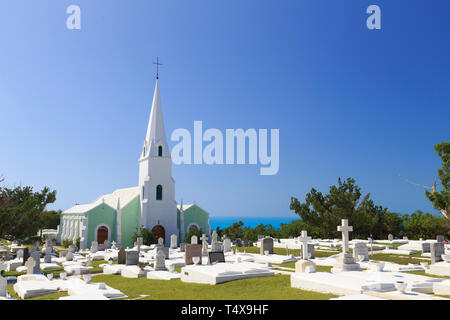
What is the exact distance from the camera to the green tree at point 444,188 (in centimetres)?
3112

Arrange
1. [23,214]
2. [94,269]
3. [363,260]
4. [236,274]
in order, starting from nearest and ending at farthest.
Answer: [236,274] → [363,260] → [94,269] → [23,214]

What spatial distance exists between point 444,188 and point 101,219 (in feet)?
107

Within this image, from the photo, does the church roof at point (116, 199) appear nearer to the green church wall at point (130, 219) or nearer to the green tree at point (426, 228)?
the green church wall at point (130, 219)

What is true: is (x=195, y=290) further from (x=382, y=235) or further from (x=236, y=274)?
(x=382, y=235)

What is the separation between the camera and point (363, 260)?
18703 millimetres

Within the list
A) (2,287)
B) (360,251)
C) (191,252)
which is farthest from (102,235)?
(2,287)

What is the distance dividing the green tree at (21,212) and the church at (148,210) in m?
5.45

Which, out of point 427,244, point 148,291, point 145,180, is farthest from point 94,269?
point 427,244

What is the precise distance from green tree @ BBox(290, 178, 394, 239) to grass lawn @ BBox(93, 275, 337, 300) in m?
22.1

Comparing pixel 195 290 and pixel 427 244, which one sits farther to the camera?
pixel 427 244

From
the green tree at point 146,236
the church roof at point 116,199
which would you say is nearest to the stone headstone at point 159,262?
the green tree at point 146,236

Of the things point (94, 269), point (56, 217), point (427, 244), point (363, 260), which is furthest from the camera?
point (56, 217)

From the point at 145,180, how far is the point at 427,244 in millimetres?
26367

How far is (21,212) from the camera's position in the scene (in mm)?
25438
